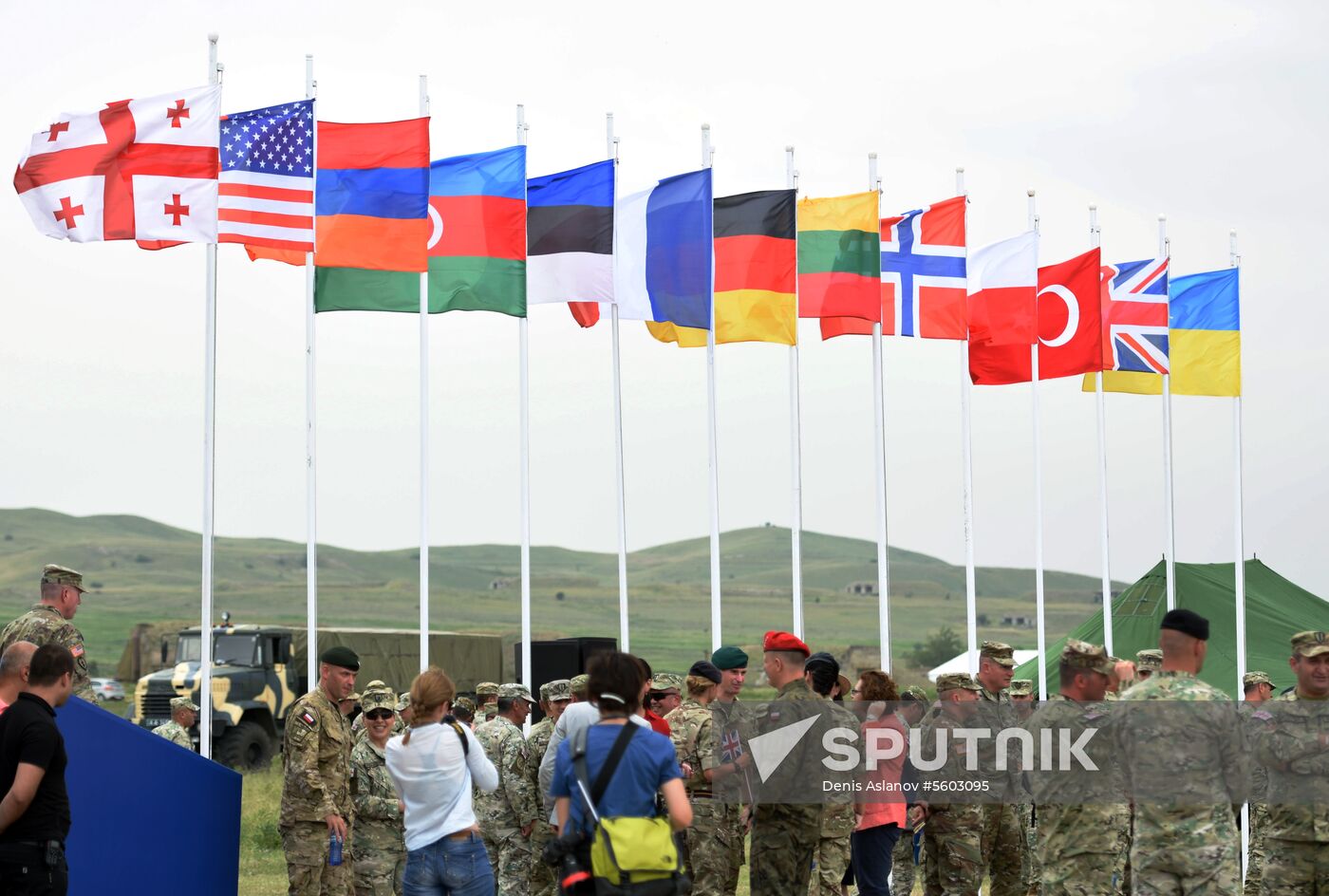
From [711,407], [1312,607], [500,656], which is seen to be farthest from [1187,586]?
[500,656]

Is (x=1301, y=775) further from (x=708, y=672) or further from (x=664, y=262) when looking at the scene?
(x=664, y=262)

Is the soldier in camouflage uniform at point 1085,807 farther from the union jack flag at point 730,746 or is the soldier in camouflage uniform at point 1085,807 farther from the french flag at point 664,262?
the french flag at point 664,262

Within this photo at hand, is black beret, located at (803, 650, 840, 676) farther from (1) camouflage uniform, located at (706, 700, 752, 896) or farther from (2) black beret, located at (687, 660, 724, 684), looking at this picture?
(1) camouflage uniform, located at (706, 700, 752, 896)

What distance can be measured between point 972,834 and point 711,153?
8.87 metres

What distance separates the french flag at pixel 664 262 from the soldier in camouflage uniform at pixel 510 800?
608 cm

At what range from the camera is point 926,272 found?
58.3 ft

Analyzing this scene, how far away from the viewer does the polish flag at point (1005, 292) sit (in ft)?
61.1

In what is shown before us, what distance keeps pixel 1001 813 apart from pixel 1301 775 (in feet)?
10.5

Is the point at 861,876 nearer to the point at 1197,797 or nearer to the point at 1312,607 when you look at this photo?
the point at 1197,797

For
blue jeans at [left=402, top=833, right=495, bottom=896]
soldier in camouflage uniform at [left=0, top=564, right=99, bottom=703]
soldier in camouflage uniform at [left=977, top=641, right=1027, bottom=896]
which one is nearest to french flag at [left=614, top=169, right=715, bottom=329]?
soldier in camouflage uniform at [left=977, top=641, right=1027, bottom=896]

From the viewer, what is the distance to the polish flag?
733 inches

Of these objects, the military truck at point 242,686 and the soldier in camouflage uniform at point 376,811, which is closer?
the soldier in camouflage uniform at point 376,811

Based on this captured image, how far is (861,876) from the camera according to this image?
10.3m

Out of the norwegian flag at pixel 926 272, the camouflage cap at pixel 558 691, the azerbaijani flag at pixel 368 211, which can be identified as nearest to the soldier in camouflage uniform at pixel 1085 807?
the camouflage cap at pixel 558 691
